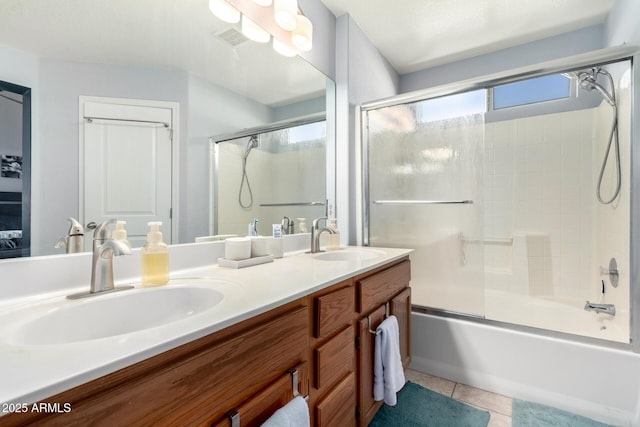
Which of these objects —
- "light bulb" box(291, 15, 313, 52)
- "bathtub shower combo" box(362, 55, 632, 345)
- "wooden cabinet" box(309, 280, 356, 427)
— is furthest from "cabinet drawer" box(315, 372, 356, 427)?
"light bulb" box(291, 15, 313, 52)

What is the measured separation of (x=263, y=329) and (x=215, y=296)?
0.23 m

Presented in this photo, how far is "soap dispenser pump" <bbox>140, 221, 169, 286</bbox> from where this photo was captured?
925 millimetres

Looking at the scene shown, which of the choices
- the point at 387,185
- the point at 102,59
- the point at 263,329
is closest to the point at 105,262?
the point at 263,329

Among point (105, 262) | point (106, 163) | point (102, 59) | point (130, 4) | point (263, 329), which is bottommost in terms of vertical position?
point (263, 329)

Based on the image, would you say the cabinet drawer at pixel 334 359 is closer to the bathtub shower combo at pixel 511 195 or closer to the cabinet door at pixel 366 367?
the cabinet door at pixel 366 367

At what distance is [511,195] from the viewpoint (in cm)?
249

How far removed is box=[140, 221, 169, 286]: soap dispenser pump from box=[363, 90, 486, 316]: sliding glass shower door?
4.76ft

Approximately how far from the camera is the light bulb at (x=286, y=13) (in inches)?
60.1

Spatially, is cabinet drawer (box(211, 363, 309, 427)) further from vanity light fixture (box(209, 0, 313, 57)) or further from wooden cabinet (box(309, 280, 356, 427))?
vanity light fixture (box(209, 0, 313, 57))

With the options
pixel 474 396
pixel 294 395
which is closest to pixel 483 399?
pixel 474 396

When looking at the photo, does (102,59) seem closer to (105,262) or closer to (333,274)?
(105,262)

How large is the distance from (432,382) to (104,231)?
1857 mm

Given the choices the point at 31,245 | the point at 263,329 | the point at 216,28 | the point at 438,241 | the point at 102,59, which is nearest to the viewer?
the point at 263,329

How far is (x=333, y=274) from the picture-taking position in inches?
42.6
